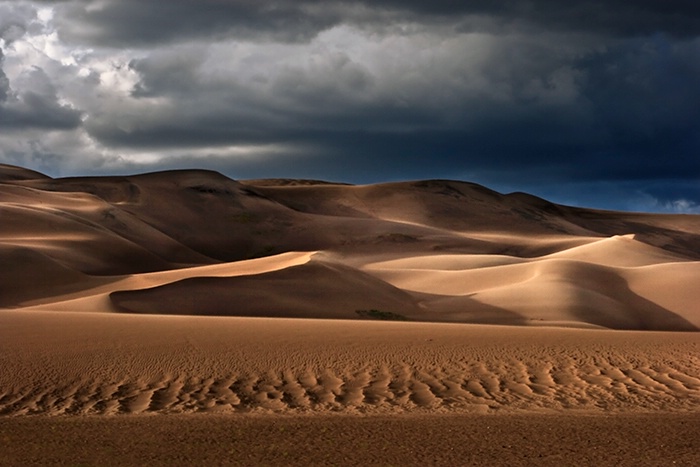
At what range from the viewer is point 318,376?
11.5 meters

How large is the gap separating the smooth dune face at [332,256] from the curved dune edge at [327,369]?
8.44 metres

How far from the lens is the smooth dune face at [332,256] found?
25703mm

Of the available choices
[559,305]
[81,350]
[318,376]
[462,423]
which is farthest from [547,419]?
[559,305]

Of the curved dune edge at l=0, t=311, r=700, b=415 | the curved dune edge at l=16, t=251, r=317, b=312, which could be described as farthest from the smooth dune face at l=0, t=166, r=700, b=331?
the curved dune edge at l=0, t=311, r=700, b=415

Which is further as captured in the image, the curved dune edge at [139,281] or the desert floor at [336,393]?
the curved dune edge at [139,281]

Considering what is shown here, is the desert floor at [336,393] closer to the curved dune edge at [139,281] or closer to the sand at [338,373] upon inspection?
the sand at [338,373]

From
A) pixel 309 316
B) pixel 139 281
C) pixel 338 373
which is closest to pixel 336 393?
pixel 338 373

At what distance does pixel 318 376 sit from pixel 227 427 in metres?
2.75

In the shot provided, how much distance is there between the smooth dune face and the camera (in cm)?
2570

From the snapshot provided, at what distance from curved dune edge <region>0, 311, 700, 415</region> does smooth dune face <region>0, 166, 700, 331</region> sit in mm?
8436

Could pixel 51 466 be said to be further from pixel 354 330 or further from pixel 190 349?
pixel 354 330

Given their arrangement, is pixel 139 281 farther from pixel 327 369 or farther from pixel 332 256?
pixel 332 256

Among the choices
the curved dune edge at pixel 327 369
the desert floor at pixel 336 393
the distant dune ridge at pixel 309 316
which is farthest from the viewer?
the distant dune ridge at pixel 309 316

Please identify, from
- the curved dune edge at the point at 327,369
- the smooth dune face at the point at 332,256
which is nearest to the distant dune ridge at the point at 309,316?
the curved dune edge at the point at 327,369
